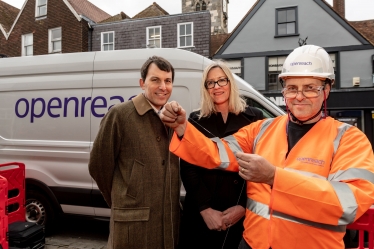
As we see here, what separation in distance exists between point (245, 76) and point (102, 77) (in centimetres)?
1257

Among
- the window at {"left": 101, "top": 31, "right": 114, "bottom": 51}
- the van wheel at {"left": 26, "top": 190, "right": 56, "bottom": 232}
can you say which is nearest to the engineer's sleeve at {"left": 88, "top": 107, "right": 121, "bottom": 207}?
the van wheel at {"left": 26, "top": 190, "right": 56, "bottom": 232}

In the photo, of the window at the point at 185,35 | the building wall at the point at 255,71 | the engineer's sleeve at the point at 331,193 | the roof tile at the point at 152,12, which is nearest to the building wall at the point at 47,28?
the roof tile at the point at 152,12

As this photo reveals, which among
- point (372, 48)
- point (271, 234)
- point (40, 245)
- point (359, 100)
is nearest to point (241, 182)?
point (271, 234)

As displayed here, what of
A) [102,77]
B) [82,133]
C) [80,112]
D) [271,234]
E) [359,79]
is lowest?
[271,234]

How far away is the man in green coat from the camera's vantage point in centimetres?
204

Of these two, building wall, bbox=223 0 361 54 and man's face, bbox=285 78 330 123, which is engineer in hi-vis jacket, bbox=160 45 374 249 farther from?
building wall, bbox=223 0 361 54

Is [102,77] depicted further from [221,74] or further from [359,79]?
[359,79]

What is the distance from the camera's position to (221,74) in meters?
2.42

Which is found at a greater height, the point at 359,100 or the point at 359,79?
the point at 359,79

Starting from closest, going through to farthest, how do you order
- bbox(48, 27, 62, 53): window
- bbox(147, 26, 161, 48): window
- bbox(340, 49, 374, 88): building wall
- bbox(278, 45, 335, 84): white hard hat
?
bbox(278, 45, 335, 84): white hard hat → bbox(340, 49, 374, 88): building wall → bbox(147, 26, 161, 48): window → bbox(48, 27, 62, 53): window

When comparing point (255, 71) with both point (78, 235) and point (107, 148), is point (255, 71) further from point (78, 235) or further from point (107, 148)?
point (107, 148)

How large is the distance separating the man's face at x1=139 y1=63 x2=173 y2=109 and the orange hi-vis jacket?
0.53m

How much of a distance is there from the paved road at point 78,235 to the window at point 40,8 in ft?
56.8

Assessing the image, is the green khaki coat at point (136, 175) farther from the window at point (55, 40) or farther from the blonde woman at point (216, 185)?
the window at point (55, 40)
